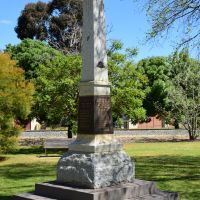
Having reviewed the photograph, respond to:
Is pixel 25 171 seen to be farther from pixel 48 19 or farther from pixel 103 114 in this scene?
pixel 48 19

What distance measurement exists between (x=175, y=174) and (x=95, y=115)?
643 cm

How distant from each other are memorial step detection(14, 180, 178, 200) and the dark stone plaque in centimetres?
131

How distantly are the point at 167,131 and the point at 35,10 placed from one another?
839 inches

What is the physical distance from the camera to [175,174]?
15.4 metres

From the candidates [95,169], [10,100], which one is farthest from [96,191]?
[10,100]

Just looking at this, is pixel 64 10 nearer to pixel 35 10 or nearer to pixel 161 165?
pixel 35 10

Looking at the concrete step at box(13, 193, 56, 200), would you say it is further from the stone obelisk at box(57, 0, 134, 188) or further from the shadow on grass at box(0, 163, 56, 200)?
the shadow on grass at box(0, 163, 56, 200)

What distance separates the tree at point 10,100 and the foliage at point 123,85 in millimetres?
5324

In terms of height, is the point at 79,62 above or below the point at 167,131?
above

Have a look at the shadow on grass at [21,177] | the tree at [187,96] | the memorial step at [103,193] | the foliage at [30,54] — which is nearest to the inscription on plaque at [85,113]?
the memorial step at [103,193]

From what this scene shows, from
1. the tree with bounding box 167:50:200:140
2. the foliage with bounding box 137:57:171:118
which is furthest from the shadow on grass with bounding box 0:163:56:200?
the foliage with bounding box 137:57:171:118

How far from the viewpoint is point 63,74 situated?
26000mm

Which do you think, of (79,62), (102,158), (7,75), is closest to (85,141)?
(102,158)

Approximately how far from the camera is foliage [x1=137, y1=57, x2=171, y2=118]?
4631 centimetres
